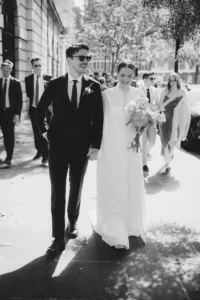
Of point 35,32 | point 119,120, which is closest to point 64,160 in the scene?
point 119,120

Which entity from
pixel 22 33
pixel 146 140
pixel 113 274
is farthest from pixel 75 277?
pixel 22 33

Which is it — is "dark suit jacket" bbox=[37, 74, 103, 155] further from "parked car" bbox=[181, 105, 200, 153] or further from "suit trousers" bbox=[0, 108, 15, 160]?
"parked car" bbox=[181, 105, 200, 153]

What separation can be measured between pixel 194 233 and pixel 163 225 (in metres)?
0.43

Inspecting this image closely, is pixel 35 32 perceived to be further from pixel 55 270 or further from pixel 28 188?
pixel 55 270

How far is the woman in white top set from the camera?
7457mm

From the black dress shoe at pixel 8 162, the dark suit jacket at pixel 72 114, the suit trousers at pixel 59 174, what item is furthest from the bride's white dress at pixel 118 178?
the black dress shoe at pixel 8 162

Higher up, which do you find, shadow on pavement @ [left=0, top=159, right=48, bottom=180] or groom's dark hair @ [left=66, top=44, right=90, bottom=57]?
groom's dark hair @ [left=66, top=44, right=90, bottom=57]

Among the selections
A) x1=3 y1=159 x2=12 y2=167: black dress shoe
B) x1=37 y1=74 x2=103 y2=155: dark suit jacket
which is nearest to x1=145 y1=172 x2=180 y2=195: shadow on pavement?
x1=37 y1=74 x2=103 y2=155: dark suit jacket

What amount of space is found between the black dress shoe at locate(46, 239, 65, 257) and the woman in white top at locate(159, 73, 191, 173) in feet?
13.6

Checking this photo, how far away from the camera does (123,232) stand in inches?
158

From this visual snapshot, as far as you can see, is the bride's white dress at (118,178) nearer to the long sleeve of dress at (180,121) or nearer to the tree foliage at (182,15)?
the tree foliage at (182,15)

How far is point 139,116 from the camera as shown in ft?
12.8

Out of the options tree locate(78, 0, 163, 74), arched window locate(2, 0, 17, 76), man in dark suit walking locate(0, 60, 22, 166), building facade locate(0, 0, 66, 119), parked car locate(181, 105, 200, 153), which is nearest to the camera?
man in dark suit walking locate(0, 60, 22, 166)

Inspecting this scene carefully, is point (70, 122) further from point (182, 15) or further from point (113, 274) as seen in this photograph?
point (182, 15)
